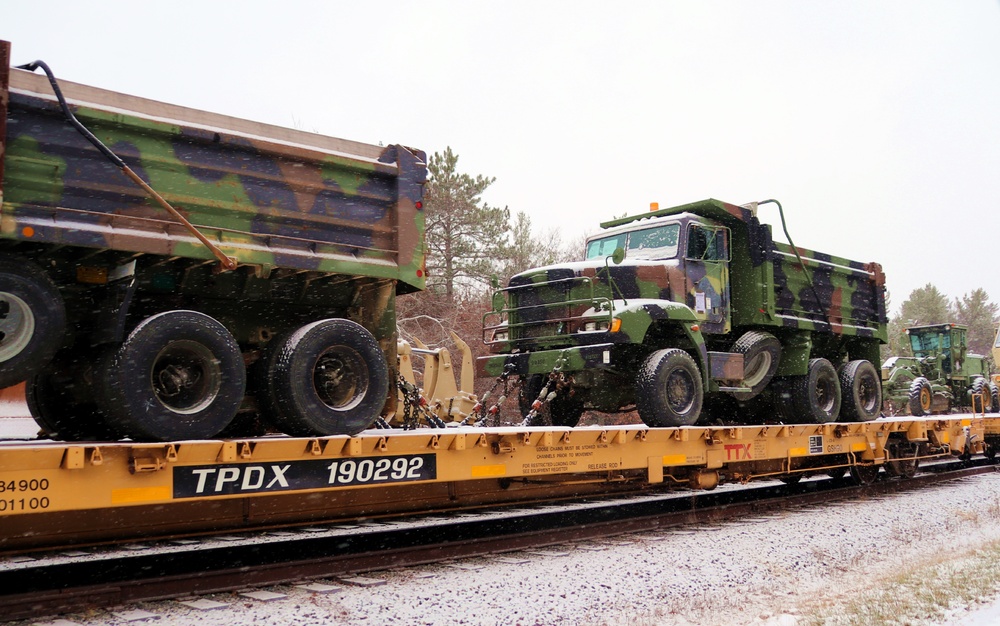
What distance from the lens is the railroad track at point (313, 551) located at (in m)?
5.40

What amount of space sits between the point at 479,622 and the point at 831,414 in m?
8.13

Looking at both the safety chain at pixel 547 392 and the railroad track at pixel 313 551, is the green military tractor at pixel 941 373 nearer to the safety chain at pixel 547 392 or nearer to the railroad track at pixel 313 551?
the railroad track at pixel 313 551

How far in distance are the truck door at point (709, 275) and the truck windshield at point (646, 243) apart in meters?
0.20

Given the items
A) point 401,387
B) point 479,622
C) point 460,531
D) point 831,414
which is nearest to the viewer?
point 479,622

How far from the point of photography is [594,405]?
10.1 metres

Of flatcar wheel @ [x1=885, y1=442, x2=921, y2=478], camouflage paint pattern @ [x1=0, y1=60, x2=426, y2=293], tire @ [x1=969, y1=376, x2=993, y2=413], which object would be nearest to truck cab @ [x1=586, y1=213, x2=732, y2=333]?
flatcar wheel @ [x1=885, y1=442, x2=921, y2=478]

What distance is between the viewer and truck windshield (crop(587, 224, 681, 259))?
10.2 meters

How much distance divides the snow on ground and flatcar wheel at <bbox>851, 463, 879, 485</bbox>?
3021mm

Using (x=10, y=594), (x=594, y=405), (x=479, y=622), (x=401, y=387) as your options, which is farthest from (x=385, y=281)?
(x=594, y=405)

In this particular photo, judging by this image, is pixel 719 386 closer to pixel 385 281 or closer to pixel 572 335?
pixel 572 335

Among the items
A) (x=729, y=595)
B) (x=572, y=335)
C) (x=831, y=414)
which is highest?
(x=572, y=335)

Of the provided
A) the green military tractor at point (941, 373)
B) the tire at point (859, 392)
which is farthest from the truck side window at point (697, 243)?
the green military tractor at point (941, 373)

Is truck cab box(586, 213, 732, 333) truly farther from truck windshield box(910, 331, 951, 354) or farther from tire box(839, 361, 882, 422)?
truck windshield box(910, 331, 951, 354)

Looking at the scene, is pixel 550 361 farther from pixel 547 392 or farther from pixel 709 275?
pixel 709 275
